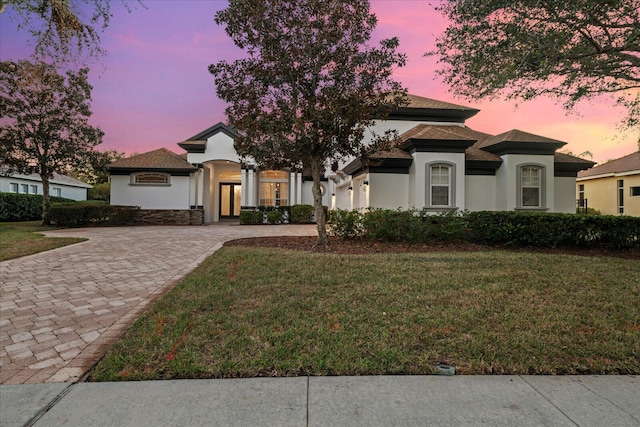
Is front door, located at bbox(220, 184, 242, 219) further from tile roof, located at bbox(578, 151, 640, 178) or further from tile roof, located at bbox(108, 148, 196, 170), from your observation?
tile roof, located at bbox(578, 151, 640, 178)

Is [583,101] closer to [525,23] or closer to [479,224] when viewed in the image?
[525,23]

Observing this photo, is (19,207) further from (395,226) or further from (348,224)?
(395,226)

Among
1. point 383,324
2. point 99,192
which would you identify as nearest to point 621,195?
point 383,324

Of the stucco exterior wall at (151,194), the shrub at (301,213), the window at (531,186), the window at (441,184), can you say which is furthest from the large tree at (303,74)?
the stucco exterior wall at (151,194)

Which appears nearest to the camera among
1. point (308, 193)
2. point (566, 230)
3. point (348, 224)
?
point (566, 230)

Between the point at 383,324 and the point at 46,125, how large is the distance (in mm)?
19605

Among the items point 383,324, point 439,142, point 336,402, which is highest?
point 439,142

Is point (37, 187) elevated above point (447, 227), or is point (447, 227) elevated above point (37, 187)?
point (37, 187)

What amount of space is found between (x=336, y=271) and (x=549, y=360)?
331 cm

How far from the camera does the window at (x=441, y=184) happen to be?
1177 centimetres

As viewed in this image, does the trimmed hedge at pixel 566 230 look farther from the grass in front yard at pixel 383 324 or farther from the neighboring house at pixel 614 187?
the neighboring house at pixel 614 187

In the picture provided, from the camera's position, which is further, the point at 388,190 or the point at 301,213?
the point at 301,213

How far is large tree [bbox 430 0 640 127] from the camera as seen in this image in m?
6.51

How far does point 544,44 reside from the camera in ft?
21.5
